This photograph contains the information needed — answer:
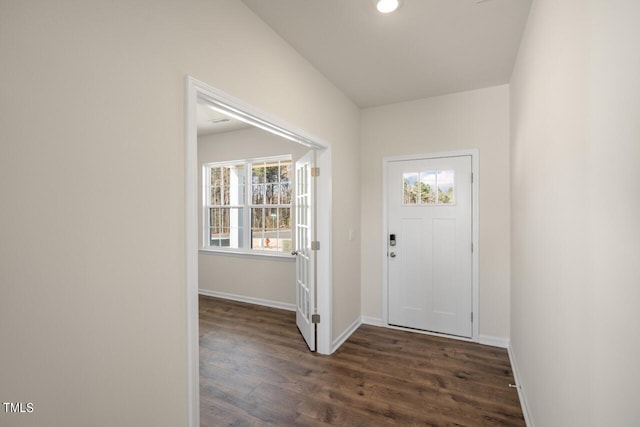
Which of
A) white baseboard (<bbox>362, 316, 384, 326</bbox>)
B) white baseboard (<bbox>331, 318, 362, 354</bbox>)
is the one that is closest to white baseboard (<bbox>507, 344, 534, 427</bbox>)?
white baseboard (<bbox>362, 316, 384, 326</bbox>)

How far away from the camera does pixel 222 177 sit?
5.09 meters

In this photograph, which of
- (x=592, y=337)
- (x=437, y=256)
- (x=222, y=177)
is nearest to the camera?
(x=592, y=337)

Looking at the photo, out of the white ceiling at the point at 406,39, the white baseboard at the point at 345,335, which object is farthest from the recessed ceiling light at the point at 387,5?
the white baseboard at the point at 345,335

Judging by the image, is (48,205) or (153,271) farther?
(153,271)

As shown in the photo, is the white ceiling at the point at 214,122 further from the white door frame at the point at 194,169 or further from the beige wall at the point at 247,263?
the white door frame at the point at 194,169

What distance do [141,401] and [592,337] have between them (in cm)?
170

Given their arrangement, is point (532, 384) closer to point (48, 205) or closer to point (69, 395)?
point (69, 395)

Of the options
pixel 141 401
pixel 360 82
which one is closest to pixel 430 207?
pixel 360 82

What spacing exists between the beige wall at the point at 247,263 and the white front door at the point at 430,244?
146cm

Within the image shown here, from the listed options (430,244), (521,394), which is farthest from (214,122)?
(521,394)

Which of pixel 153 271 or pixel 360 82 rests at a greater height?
pixel 360 82

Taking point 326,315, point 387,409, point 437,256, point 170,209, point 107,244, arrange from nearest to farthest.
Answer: point 107,244 → point 170,209 → point 387,409 → point 326,315 → point 437,256

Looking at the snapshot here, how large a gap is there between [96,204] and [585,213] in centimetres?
173

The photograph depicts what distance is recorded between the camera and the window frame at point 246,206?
4.48 meters
